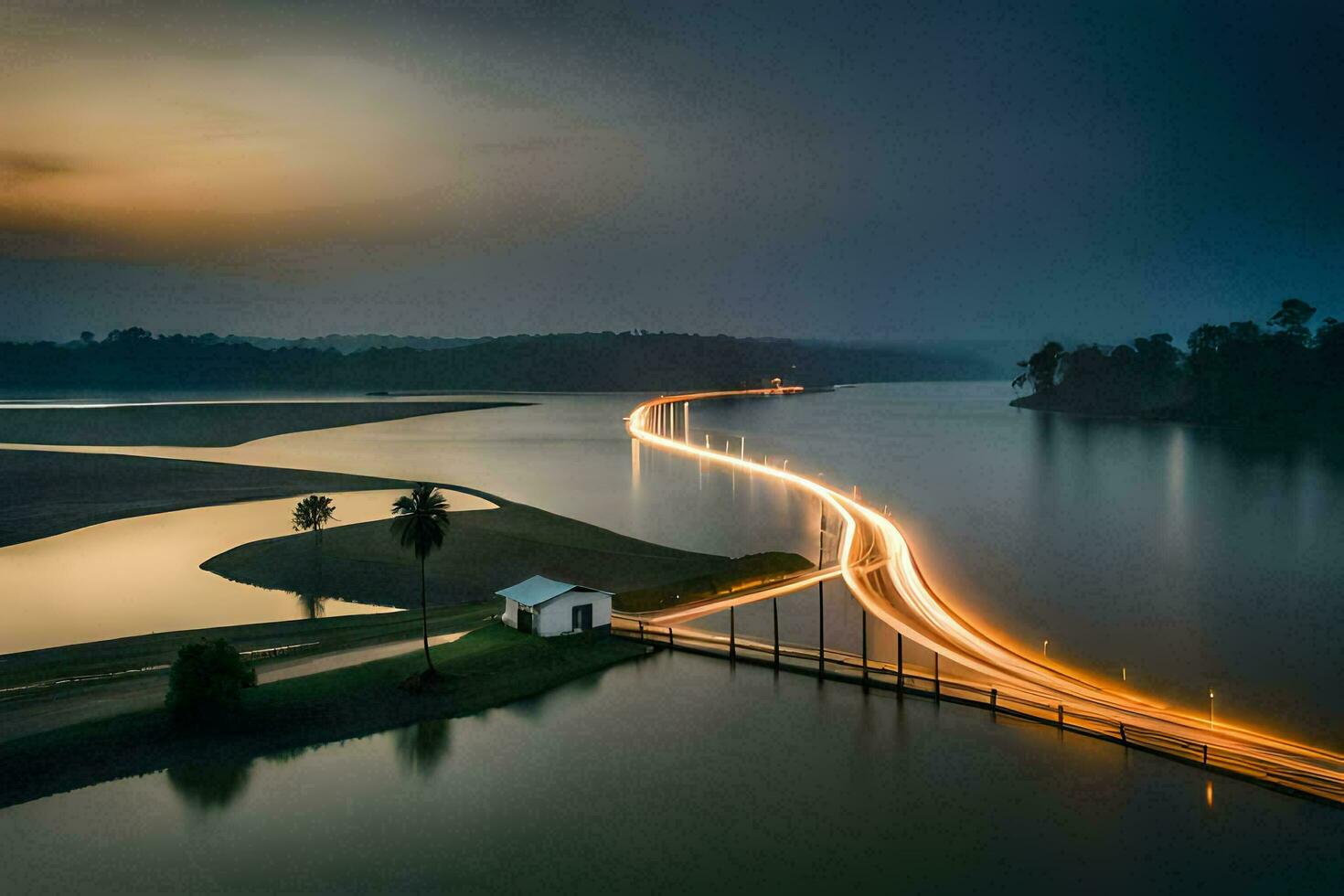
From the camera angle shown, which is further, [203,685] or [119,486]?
[119,486]

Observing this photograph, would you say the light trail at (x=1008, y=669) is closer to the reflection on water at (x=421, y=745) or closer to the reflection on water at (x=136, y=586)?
the reflection on water at (x=421, y=745)

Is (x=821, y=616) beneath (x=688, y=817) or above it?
above

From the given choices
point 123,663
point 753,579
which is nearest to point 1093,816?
point 753,579

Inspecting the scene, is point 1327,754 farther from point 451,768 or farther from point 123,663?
point 123,663

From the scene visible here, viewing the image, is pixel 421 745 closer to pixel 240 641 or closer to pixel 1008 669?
pixel 240 641

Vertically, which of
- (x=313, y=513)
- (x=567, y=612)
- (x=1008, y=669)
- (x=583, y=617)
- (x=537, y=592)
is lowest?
(x=1008, y=669)

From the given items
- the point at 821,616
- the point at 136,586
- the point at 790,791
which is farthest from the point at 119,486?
the point at 790,791

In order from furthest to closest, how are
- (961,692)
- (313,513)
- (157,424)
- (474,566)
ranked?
1. (157,424)
2. (313,513)
3. (474,566)
4. (961,692)

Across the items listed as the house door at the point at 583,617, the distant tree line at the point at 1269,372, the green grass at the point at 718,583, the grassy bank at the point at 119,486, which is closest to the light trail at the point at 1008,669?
the green grass at the point at 718,583
